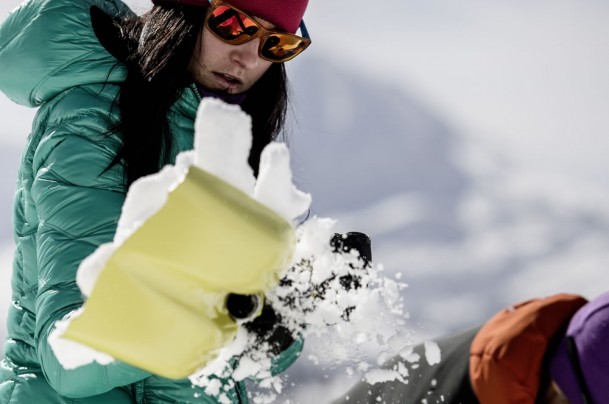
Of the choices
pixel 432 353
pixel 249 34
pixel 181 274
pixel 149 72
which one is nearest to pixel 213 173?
pixel 181 274

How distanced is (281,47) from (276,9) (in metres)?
0.10

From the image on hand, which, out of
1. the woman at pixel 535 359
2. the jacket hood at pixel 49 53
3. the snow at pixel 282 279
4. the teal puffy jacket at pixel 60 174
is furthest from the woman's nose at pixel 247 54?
the woman at pixel 535 359

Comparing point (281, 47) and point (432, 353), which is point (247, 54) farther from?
point (432, 353)

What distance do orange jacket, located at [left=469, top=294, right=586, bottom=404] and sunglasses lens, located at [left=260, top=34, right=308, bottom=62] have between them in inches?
39.2

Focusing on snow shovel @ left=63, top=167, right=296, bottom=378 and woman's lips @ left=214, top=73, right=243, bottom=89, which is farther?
woman's lips @ left=214, top=73, right=243, bottom=89

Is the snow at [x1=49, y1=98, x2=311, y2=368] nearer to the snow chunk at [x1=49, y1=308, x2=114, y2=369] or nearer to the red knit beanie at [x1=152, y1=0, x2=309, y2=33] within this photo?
the snow chunk at [x1=49, y1=308, x2=114, y2=369]

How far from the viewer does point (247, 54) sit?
2174mm

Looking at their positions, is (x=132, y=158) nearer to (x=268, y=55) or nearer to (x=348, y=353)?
(x=268, y=55)

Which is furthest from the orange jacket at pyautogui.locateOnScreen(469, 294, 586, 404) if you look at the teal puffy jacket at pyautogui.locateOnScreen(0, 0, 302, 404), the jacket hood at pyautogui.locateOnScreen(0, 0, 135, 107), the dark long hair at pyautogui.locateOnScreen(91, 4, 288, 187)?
the jacket hood at pyautogui.locateOnScreen(0, 0, 135, 107)

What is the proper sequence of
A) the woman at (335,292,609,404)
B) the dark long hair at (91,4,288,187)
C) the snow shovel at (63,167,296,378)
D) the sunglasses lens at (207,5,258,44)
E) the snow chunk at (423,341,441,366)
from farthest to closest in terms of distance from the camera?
the sunglasses lens at (207,5,258,44) < the dark long hair at (91,4,288,187) < the snow chunk at (423,341,441,366) < the woman at (335,292,609,404) < the snow shovel at (63,167,296,378)

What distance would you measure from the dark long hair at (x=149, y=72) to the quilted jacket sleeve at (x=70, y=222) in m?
0.06

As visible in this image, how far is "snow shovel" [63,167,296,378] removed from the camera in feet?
4.18

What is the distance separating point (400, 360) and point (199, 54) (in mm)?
943

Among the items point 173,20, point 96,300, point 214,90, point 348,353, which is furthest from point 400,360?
point 173,20
